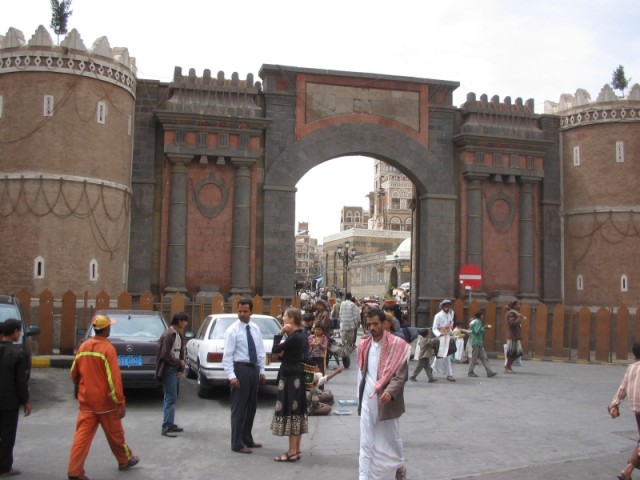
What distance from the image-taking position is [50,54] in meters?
18.1

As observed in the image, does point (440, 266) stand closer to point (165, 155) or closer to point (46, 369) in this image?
point (165, 155)

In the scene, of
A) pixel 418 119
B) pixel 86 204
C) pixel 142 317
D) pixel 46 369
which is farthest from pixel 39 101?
pixel 418 119

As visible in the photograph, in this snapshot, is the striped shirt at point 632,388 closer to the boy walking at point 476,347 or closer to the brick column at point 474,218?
the boy walking at point 476,347

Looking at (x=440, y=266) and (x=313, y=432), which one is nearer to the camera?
(x=313, y=432)

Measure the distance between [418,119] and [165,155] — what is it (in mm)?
8433

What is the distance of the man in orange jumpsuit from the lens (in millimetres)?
6625

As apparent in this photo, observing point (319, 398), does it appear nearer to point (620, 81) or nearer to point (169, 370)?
point (169, 370)

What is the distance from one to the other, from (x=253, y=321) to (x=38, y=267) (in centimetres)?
785

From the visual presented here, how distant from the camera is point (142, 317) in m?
12.0

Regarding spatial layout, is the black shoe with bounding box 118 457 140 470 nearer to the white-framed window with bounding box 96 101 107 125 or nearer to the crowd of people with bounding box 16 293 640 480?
the crowd of people with bounding box 16 293 640 480

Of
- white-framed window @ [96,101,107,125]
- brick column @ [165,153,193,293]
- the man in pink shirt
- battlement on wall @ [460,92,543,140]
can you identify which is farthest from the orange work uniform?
battlement on wall @ [460,92,543,140]

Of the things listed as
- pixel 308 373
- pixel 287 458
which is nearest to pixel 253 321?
pixel 308 373

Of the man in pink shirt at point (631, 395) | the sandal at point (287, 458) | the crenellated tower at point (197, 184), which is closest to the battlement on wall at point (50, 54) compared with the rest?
the crenellated tower at point (197, 184)

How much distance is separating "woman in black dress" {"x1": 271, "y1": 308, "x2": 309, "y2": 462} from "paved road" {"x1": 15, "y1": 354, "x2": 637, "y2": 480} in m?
0.30
